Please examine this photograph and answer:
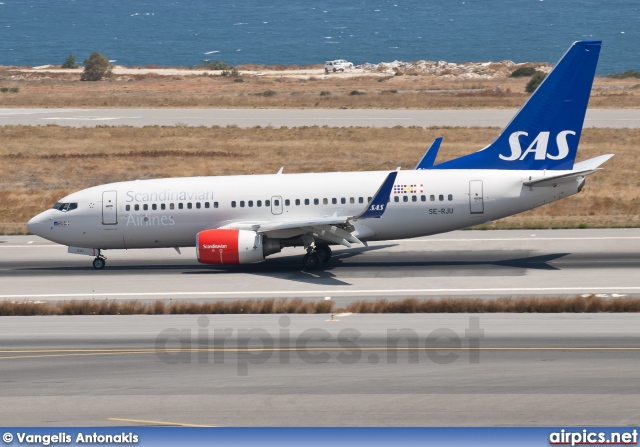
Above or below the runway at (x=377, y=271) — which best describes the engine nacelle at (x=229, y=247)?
above

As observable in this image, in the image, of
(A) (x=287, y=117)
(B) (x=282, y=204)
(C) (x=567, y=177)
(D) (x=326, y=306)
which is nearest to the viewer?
(D) (x=326, y=306)

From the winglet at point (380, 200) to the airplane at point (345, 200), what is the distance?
1.06 meters

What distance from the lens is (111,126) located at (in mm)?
81062

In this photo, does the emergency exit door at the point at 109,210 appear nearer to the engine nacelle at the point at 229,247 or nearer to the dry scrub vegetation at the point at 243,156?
the engine nacelle at the point at 229,247

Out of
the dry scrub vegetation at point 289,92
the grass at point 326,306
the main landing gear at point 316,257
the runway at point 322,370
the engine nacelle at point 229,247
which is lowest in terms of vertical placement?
the runway at point 322,370

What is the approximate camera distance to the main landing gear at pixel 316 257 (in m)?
36.3

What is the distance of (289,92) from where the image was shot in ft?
370

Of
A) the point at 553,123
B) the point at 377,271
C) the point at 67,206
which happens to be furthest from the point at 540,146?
the point at 67,206

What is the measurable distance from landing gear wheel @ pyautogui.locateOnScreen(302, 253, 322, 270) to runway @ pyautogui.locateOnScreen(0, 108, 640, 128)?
142ft

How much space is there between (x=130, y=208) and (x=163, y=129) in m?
42.4

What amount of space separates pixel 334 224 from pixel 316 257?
7.95 ft

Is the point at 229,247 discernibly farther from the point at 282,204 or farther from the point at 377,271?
the point at 377,271

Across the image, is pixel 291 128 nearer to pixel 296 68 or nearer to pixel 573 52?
pixel 573 52

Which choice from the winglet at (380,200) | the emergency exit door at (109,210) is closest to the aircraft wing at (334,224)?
the winglet at (380,200)
